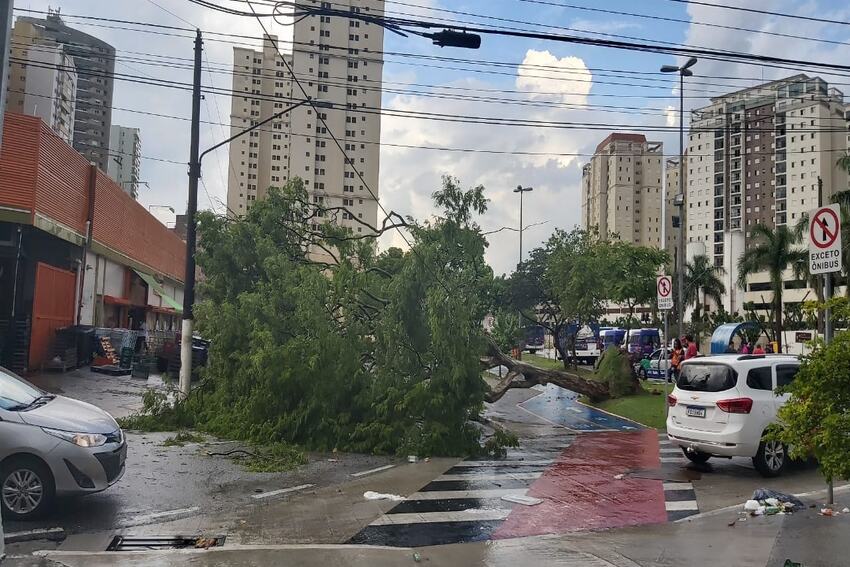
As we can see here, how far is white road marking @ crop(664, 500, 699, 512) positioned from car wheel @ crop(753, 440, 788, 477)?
6.45 ft

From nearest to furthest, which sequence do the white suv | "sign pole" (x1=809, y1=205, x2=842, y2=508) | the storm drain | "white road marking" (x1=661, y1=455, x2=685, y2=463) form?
the storm drain → "sign pole" (x1=809, y1=205, x2=842, y2=508) → the white suv → "white road marking" (x1=661, y1=455, x2=685, y2=463)

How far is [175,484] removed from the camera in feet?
30.5

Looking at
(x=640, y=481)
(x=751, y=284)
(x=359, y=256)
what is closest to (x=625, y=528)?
(x=640, y=481)

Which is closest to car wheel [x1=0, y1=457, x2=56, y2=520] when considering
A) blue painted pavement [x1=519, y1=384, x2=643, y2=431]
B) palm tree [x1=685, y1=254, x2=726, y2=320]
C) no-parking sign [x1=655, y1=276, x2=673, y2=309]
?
blue painted pavement [x1=519, y1=384, x2=643, y2=431]

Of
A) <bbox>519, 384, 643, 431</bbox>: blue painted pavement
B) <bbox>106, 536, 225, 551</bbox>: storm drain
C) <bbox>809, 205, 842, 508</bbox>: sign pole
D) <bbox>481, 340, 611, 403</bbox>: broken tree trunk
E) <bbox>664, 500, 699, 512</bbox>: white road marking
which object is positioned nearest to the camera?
<bbox>106, 536, 225, 551</bbox>: storm drain

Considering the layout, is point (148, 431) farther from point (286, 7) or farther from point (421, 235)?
point (286, 7)

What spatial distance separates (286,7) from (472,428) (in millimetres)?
7981

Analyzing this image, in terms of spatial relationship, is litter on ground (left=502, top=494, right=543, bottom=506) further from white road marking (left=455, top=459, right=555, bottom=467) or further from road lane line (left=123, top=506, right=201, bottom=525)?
road lane line (left=123, top=506, right=201, bottom=525)

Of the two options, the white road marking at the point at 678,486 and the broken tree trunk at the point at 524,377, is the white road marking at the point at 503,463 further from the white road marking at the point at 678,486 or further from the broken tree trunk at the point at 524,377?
the broken tree trunk at the point at 524,377

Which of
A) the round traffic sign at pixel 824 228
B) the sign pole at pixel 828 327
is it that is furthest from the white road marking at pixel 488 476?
the round traffic sign at pixel 824 228

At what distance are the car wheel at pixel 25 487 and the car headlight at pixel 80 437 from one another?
323 millimetres

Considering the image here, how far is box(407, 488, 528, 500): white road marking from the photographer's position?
888 cm

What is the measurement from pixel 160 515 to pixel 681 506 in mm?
6264

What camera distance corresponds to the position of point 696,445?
1046 centimetres
